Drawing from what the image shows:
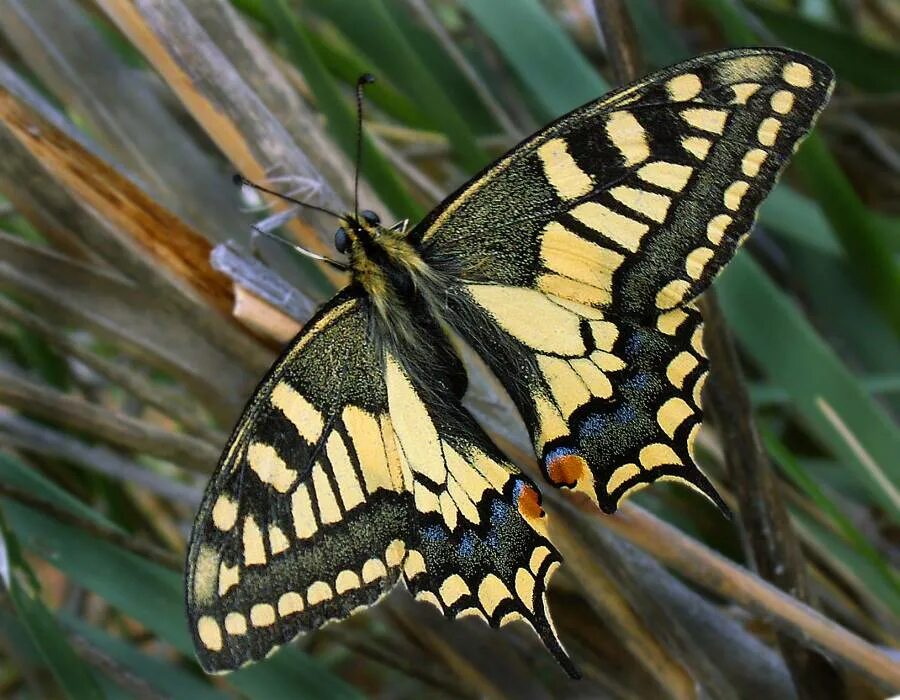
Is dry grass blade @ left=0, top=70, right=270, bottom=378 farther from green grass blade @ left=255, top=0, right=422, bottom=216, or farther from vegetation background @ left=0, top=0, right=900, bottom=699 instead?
green grass blade @ left=255, top=0, right=422, bottom=216

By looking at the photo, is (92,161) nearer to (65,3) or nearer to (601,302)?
(65,3)

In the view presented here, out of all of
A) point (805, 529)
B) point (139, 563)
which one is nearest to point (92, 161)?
point (139, 563)

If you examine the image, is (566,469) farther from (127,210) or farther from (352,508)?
(127,210)

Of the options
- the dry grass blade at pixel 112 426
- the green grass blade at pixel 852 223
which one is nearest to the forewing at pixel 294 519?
the dry grass blade at pixel 112 426

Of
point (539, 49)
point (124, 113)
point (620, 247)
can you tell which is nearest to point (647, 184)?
point (620, 247)

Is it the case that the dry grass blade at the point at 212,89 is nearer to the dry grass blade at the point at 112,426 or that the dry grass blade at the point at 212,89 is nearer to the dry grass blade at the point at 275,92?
the dry grass blade at the point at 275,92

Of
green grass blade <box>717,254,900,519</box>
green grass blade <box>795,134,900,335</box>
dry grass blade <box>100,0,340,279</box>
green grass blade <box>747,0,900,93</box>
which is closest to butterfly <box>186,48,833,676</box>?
dry grass blade <box>100,0,340,279</box>
